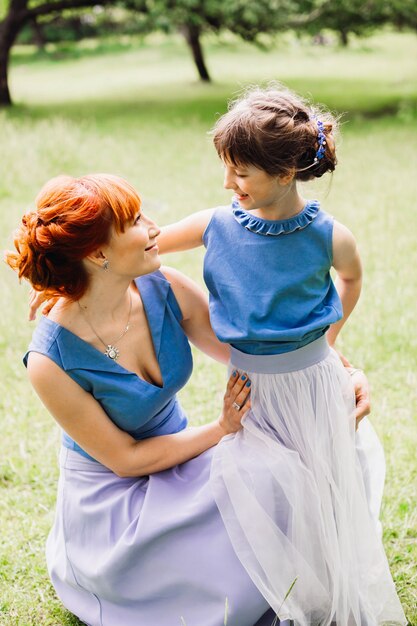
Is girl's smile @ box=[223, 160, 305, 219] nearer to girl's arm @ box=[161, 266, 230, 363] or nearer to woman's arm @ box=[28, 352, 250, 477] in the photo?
girl's arm @ box=[161, 266, 230, 363]

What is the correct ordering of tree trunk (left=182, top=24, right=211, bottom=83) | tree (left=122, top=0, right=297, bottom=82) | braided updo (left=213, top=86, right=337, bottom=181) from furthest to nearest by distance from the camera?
tree trunk (left=182, top=24, right=211, bottom=83), tree (left=122, top=0, right=297, bottom=82), braided updo (left=213, top=86, right=337, bottom=181)

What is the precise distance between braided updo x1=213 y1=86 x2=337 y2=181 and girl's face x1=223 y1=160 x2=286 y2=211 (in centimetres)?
2

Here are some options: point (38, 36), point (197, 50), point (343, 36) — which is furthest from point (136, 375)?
point (38, 36)

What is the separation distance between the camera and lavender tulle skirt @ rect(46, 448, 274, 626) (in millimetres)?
2232

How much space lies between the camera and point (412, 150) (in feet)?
31.0

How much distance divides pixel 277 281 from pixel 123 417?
65 centimetres

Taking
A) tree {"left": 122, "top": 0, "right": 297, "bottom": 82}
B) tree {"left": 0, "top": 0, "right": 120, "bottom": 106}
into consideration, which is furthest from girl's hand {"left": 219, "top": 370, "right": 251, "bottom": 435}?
tree {"left": 0, "top": 0, "right": 120, "bottom": 106}

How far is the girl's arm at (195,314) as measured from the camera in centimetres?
252

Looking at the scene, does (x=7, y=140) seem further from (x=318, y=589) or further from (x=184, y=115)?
(x=318, y=589)

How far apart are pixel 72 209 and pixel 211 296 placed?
20.0 inches

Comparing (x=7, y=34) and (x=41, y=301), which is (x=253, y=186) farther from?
(x=7, y=34)

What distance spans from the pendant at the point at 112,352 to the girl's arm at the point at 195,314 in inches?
11.7

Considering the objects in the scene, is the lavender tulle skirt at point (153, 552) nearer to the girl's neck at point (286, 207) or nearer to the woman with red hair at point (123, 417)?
the woman with red hair at point (123, 417)

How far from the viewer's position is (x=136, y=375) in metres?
2.35
